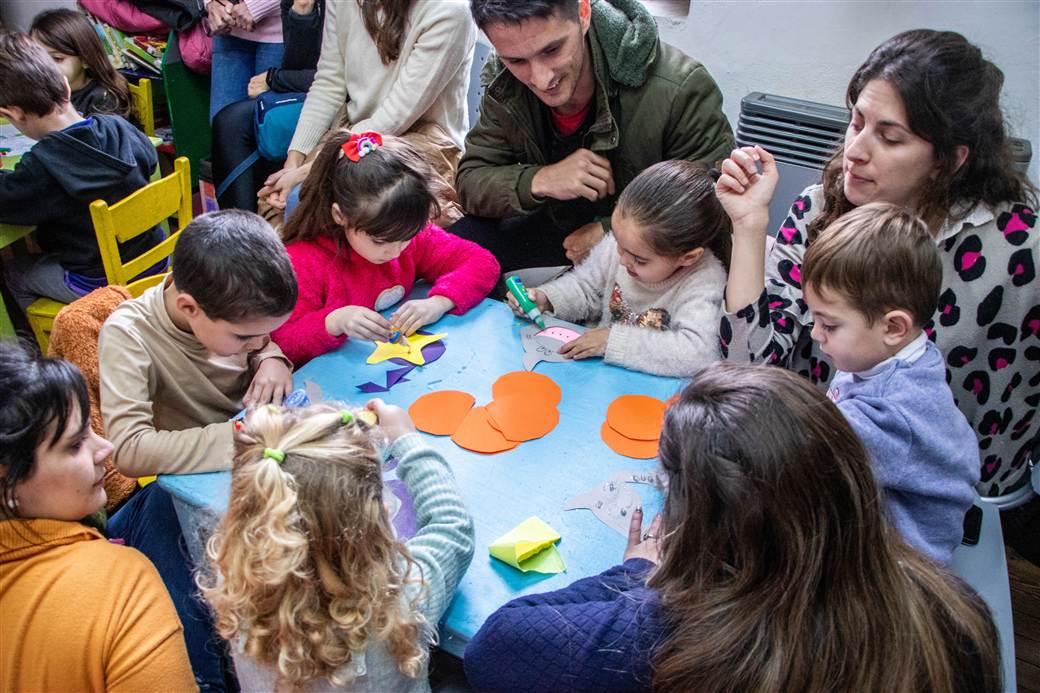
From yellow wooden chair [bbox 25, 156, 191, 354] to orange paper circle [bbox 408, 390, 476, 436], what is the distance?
1.09m

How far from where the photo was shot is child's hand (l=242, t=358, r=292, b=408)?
1.69 metres

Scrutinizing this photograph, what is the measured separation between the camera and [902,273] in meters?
1.38

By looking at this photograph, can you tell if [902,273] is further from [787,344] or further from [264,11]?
[264,11]

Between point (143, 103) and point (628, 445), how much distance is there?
3.13m

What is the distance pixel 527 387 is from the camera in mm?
1700

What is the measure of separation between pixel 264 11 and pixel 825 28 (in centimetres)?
233

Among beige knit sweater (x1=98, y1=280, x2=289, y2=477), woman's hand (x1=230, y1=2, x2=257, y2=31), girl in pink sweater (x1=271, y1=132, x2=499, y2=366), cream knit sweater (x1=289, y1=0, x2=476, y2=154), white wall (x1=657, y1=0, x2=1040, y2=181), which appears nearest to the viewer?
beige knit sweater (x1=98, y1=280, x2=289, y2=477)

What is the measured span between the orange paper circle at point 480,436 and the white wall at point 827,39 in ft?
6.24

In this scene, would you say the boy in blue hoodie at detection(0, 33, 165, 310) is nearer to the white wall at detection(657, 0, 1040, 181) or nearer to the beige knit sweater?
the beige knit sweater

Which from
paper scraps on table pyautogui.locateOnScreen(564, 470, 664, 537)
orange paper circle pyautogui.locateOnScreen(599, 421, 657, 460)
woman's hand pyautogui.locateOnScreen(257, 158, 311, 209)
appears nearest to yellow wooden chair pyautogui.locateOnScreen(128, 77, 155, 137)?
woman's hand pyautogui.locateOnScreen(257, 158, 311, 209)

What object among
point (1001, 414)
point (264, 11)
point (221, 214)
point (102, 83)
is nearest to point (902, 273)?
point (1001, 414)

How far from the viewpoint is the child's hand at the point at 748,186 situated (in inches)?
68.6

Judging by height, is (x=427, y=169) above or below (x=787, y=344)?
above

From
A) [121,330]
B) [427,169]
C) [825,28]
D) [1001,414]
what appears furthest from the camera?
[825,28]
